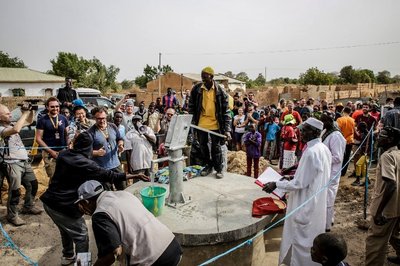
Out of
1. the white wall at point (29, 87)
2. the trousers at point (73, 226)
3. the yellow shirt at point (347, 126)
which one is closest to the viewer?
the trousers at point (73, 226)

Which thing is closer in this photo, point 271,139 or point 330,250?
point 330,250

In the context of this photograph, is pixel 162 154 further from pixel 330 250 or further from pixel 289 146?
pixel 330 250

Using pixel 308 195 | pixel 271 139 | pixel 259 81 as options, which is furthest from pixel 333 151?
pixel 259 81

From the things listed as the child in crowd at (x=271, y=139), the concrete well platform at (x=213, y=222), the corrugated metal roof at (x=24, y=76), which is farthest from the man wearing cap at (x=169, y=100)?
the corrugated metal roof at (x=24, y=76)

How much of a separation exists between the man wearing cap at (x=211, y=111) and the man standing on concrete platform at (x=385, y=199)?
2.18 meters

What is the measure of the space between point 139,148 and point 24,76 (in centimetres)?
3675

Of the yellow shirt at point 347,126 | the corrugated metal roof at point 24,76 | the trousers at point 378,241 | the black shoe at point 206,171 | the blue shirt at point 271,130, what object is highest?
the corrugated metal roof at point 24,76

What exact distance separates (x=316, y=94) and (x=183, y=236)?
81.1 ft

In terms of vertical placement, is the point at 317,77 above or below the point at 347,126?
above

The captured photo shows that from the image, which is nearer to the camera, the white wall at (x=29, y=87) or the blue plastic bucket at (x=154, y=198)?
the blue plastic bucket at (x=154, y=198)

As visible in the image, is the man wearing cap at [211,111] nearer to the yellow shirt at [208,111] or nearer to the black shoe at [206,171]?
the yellow shirt at [208,111]

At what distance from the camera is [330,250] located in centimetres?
216

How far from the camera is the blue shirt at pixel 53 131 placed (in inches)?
205

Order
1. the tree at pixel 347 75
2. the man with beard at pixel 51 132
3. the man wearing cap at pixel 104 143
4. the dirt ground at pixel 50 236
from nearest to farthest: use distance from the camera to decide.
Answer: the dirt ground at pixel 50 236 < the man wearing cap at pixel 104 143 < the man with beard at pixel 51 132 < the tree at pixel 347 75
